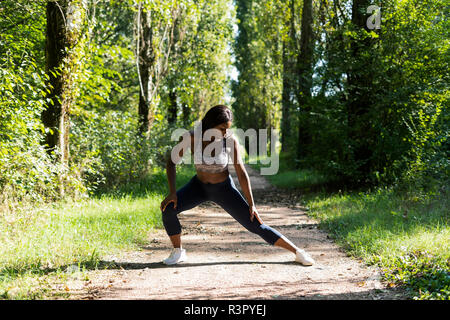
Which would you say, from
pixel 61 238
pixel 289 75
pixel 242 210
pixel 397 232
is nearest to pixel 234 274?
pixel 242 210

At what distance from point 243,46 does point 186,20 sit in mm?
19606

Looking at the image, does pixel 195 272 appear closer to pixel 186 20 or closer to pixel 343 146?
pixel 343 146

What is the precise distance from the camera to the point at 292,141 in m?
15.7

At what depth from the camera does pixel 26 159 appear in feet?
21.6

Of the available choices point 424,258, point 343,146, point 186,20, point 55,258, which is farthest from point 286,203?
point 186,20

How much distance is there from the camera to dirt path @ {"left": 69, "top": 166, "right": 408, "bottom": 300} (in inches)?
167

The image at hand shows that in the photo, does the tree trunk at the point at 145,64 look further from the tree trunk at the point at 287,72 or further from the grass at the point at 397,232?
the grass at the point at 397,232

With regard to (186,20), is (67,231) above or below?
below

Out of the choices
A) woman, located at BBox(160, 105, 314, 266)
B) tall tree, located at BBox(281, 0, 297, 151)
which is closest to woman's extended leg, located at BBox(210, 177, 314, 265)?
woman, located at BBox(160, 105, 314, 266)

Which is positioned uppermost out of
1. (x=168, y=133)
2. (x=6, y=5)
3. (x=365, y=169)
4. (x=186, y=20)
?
(x=186, y=20)

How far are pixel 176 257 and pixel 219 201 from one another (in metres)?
0.94

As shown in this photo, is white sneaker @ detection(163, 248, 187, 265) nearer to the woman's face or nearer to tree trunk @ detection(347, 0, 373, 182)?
the woman's face

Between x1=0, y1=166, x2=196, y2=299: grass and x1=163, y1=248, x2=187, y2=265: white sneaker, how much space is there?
0.89 metres

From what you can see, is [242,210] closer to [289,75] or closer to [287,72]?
[289,75]
